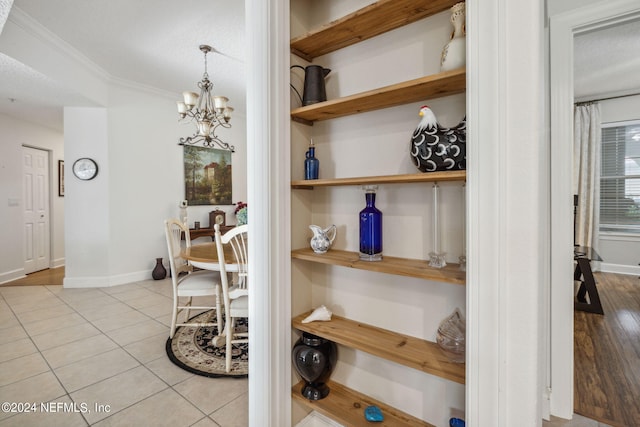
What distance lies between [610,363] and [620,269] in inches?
144

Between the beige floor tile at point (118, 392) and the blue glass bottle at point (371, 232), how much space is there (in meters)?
1.67

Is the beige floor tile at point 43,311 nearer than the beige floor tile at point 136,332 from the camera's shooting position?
No

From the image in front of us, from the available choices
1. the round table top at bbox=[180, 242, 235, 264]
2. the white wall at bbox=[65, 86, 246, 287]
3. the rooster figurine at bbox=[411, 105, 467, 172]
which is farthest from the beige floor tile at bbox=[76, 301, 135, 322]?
the rooster figurine at bbox=[411, 105, 467, 172]

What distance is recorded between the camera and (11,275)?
15.0 ft

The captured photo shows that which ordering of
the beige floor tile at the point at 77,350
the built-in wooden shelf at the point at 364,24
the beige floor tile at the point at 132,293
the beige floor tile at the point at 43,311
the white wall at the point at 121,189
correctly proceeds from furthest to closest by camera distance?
the white wall at the point at 121,189 → the beige floor tile at the point at 132,293 → the beige floor tile at the point at 43,311 → the beige floor tile at the point at 77,350 → the built-in wooden shelf at the point at 364,24

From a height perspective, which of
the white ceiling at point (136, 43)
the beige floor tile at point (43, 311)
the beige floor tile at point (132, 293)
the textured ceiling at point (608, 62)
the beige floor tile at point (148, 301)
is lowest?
the beige floor tile at point (43, 311)

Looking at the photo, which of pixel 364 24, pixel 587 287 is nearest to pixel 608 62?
pixel 587 287

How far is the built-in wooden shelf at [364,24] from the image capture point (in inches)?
46.3

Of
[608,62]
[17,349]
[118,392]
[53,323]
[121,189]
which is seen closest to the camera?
[118,392]

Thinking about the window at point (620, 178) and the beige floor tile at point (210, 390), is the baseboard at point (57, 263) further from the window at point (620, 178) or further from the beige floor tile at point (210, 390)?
the window at point (620, 178)

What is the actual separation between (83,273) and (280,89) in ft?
14.3

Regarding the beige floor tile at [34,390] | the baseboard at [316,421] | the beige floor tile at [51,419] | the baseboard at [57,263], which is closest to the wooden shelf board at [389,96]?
the baseboard at [316,421]

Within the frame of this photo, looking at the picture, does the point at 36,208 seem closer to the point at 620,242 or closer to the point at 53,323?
the point at 53,323

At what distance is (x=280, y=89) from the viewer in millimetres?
1376
